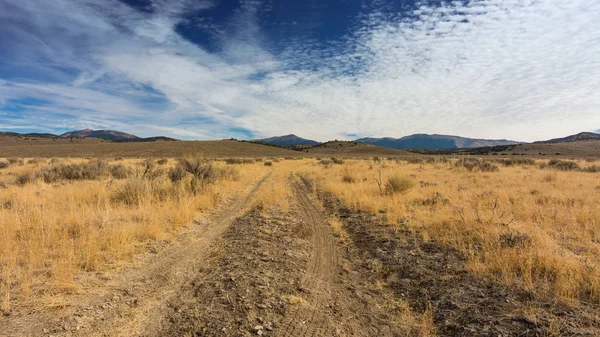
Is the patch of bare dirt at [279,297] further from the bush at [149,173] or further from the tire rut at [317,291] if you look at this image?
the bush at [149,173]

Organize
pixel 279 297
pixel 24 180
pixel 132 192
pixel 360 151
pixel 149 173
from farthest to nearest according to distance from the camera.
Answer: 1. pixel 360 151
2. pixel 24 180
3. pixel 149 173
4. pixel 132 192
5. pixel 279 297

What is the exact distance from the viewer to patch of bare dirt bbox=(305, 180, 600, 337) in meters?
3.20

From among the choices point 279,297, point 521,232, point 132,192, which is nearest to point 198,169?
point 132,192

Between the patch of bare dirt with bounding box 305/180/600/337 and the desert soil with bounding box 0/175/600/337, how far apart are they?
0.05 feet

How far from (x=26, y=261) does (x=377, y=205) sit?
939 cm

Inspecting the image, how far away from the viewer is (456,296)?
4070mm

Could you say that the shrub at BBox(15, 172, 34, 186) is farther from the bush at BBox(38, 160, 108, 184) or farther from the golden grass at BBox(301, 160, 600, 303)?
the golden grass at BBox(301, 160, 600, 303)

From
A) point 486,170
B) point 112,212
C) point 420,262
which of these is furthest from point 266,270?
point 486,170

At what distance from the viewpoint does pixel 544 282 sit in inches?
161

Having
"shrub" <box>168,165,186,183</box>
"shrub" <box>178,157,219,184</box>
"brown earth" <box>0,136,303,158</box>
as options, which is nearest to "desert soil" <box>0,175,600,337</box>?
"shrub" <box>168,165,186,183</box>

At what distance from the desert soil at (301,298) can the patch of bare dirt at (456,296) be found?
0.02 m

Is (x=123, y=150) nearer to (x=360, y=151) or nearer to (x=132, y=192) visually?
(x=132, y=192)

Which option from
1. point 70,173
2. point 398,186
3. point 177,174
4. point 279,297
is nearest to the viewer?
point 279,297

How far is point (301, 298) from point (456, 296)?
89.5 inches
